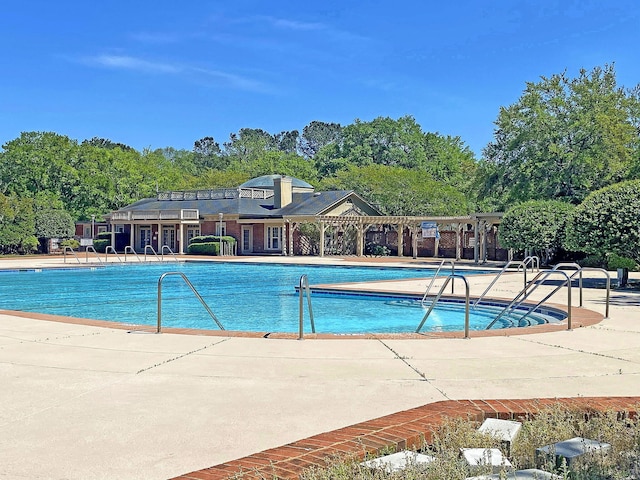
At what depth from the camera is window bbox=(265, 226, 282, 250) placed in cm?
4425

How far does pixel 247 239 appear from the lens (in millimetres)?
45188

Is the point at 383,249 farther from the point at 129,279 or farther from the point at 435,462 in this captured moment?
the point at 435,462

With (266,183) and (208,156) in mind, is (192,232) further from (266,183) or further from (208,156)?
(208,156)

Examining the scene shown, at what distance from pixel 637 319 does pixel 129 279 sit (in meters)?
18.8

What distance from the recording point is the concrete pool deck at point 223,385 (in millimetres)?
4547

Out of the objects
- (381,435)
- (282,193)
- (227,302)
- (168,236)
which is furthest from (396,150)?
(381,435)

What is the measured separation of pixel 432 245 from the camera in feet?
133

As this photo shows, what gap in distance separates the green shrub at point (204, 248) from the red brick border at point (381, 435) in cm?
3766

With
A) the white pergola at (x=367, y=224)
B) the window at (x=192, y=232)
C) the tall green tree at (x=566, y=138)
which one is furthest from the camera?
the window at (x=192, y=232)

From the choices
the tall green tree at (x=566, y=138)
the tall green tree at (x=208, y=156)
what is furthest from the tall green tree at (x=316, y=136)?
the tall green tree at (x=566, y=138)

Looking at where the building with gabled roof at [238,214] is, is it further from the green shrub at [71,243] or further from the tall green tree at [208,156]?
the tall green tree at [208,156]

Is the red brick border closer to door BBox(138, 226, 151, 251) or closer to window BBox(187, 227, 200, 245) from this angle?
window BBox(187, 227, 200, 245)

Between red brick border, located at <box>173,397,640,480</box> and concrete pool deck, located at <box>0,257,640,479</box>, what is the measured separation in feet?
0.75

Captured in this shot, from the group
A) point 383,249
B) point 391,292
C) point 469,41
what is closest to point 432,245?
point 383,249
